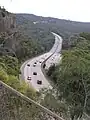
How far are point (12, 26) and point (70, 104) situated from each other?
27.4 meters

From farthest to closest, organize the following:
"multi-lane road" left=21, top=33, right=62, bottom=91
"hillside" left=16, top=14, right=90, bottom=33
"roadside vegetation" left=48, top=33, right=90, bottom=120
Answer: "hillside" left=16, top=14, right=90, bottom=33, "multi-lane road" left=21, top=33, right=62, bottom=91, "roadside vegetation" left=48, top=33, right=90, bottom=120

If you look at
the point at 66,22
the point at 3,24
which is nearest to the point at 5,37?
the point at 3,24

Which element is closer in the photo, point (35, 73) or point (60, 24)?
point (35, 73)

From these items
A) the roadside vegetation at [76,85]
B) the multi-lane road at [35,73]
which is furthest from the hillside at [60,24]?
the roadside vegetation at [76,85]

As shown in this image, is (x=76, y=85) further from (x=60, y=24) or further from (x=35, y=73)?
(x=60, y=24)

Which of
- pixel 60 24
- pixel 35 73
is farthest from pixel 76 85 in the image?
pixel 60 24

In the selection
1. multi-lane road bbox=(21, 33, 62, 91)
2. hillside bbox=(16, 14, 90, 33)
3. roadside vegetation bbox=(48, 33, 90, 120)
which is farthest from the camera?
hillside bbox=(16, 14, 90, 33)

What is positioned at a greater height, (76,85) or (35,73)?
(76,85)

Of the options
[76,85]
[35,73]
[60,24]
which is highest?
[76,85]

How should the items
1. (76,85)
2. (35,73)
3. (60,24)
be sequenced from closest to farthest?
(76,85), (35,73), (60,24)

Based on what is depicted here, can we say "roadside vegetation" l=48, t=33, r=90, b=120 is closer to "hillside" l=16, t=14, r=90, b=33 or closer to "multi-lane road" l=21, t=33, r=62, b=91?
"multi-lane road" l=21, t=33, r=62, b=91

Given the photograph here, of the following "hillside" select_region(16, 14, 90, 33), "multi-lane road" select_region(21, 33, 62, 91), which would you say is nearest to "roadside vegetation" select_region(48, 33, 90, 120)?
"multi-lane road" select_region(21, 33, 62, 91)

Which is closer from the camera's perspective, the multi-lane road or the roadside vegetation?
the roadside vegetation

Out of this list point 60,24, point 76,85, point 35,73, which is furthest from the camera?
point 60,24
